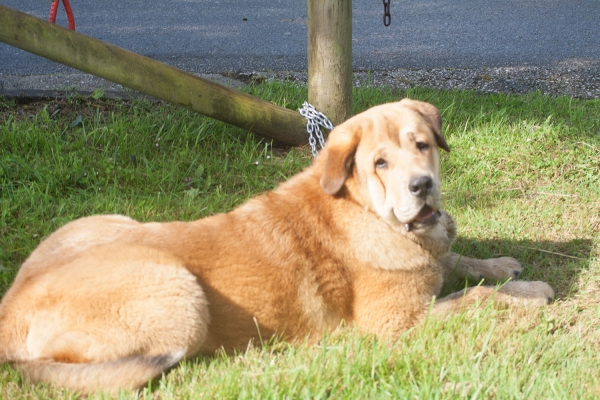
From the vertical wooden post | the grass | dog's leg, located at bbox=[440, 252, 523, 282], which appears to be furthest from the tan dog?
the vertical wooden post

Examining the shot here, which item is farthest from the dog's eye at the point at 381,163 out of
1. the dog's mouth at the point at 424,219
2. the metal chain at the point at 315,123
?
the metal chain at the point at 315,123

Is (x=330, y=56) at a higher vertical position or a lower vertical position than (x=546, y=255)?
higher

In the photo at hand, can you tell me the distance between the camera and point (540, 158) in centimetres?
526

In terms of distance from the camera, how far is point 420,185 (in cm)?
322

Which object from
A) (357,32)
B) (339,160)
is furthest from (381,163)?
(357,32)

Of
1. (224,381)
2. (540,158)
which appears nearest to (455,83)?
(540,158)

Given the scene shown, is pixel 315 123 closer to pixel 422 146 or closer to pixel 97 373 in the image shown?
pixel 422 146

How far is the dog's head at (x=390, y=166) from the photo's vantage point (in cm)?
329

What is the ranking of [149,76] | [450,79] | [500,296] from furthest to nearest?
[450,79]
[149,76]
[500,296]

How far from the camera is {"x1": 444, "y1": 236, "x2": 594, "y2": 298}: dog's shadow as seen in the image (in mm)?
3950

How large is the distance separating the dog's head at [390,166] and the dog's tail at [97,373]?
1.26 meters

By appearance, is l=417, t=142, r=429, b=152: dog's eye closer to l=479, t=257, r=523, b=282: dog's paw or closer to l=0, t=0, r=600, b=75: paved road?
l=479, t=257, r=523, b=282: dog's paw

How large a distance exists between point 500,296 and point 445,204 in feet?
4.37

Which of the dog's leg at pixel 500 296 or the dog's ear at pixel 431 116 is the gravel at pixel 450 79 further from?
the dog's leg at pixel 500 296
